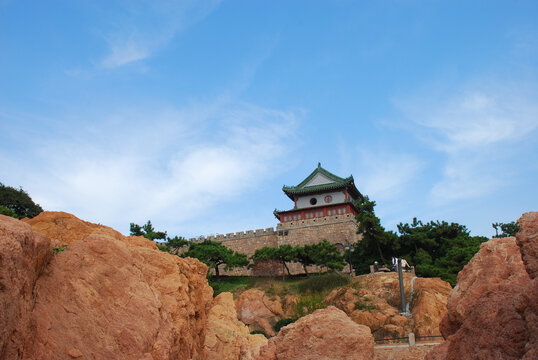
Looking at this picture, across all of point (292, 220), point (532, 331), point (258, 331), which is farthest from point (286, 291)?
point (532, 331)

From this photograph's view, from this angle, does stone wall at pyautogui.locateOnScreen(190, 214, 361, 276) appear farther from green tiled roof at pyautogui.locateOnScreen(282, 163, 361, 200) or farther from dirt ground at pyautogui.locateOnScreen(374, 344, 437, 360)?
dirt ground at pyautogui.locateOnScreen(374, 344, 437, 360)

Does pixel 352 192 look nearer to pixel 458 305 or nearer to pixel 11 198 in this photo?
pixel 11 198

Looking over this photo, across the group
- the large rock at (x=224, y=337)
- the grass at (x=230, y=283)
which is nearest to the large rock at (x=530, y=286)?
the large rock at (x=224, y=337)

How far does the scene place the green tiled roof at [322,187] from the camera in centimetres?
3631

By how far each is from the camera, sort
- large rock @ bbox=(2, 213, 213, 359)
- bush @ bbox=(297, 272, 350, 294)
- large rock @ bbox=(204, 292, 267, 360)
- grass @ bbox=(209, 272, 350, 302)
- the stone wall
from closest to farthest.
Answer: large rock @ bbox=(2, 213, 213, 359), large rock @ bbox=(204, 292, 267, 360), bush @ bbox=(297, 272, 350, 294), grass @ bbox=(209, 272, 350, 302), the stone wall

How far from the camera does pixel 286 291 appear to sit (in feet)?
86.6

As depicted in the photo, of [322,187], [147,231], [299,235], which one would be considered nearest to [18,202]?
[147,231]

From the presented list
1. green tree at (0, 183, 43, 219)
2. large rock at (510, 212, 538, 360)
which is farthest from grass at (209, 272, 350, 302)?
large rock at (510, 212, 538, 360)

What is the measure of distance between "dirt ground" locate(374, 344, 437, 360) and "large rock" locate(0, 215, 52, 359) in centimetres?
939

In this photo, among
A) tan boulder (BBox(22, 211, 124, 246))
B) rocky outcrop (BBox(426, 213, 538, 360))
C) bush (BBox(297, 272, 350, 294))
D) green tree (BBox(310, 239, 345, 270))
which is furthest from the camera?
green tree (BBox(310, 239, 345, 270))

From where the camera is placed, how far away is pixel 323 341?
27.8ft

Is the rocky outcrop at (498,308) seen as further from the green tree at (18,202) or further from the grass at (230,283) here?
the green tree at (18,202)

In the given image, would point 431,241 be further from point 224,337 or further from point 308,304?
point 224,337

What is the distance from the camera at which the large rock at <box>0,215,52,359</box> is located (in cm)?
495
